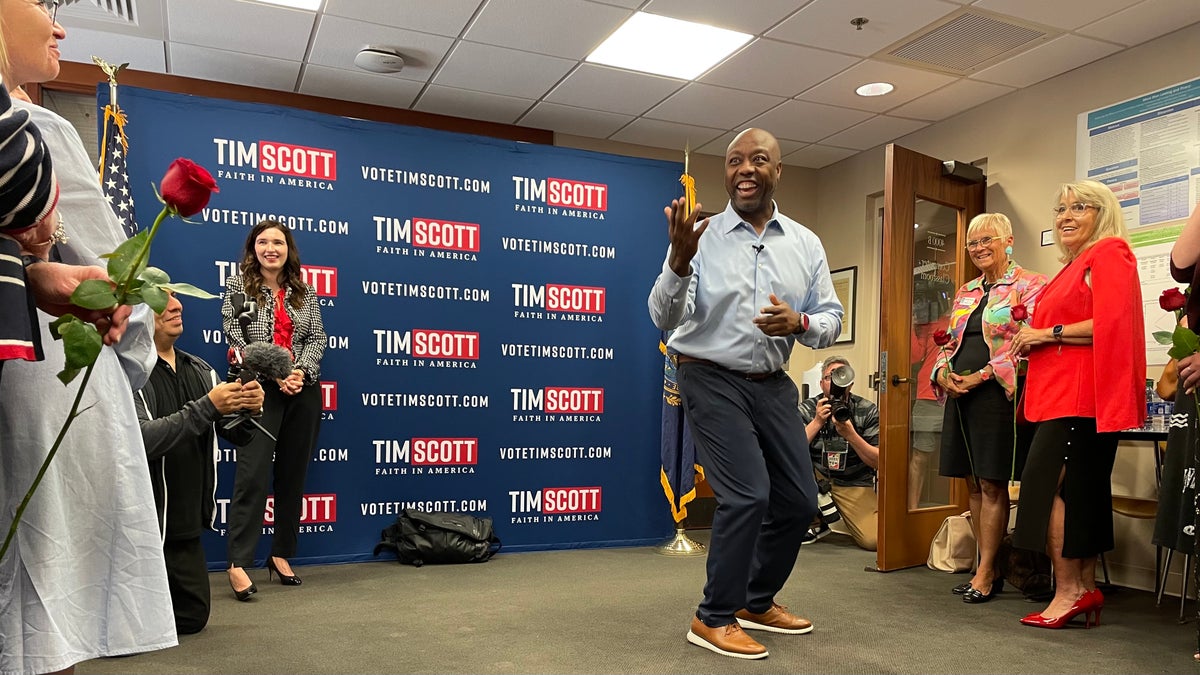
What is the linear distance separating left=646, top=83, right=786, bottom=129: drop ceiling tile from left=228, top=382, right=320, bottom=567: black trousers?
9.92 ft

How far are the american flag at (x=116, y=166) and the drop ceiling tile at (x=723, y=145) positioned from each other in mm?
3884

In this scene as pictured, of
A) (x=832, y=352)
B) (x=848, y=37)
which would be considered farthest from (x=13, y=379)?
(x=832, y=352)

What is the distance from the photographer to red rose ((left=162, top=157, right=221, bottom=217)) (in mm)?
977

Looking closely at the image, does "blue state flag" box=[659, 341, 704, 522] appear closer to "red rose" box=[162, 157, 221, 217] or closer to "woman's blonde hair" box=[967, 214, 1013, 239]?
"woman's blonde hair" box=[967, 214, 1013, 239]

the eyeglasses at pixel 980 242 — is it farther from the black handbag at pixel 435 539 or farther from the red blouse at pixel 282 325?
the red blouse at pixel 282 325

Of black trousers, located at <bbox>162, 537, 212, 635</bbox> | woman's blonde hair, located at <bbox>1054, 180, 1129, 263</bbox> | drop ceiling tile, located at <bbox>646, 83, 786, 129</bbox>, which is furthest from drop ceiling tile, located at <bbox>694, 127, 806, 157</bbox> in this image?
black trousers, located at <bbox>162, 537, 212, 635</bbox>

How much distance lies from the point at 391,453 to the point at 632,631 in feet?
6.31

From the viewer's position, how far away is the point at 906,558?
4.19 metres

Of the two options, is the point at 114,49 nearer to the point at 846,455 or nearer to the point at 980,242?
the point at 980,242

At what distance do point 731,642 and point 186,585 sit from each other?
1751mm

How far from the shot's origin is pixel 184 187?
98 cm

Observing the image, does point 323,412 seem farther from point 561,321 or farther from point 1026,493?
point 1026,493

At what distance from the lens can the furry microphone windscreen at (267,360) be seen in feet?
10.5

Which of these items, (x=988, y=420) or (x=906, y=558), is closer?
(x=988, y=420)
